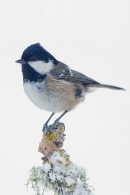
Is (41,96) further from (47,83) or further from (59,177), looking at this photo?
(59,177)

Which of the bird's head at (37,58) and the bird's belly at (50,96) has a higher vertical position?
the bird's head at (37,58)

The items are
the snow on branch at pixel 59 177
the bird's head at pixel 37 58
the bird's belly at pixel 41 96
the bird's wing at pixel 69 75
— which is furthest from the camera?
the bird's wing at pixel 69 75

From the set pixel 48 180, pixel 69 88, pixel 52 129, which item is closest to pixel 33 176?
pixel 48 180

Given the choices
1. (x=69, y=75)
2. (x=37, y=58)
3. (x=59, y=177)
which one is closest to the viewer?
(x=59, y=177)

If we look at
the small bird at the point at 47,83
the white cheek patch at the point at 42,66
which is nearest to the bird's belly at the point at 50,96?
the small bird at the point at 47,83

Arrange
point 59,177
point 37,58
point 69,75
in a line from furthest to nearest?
point 69,75
point 37,58
point 59,177

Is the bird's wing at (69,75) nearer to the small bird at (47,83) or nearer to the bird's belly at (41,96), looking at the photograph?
the small bird at (47,83)

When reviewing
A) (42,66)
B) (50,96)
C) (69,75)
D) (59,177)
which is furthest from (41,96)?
(59,177)

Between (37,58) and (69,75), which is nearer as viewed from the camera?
(37,58)
